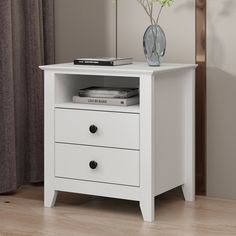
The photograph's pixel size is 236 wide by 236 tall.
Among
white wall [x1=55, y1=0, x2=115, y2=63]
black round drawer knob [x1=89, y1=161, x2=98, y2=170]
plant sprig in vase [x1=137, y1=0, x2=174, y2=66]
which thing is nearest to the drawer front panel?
black round drawer knob [x1=89, y1=161, x2=98, y2=170]

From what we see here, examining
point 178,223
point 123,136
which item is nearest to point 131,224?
point 178,223

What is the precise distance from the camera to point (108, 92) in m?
3.01

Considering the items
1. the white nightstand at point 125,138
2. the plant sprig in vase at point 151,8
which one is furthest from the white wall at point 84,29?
the white nightstand at point 125,138

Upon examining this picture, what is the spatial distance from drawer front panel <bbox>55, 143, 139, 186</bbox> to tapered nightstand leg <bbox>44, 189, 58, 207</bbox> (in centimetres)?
9

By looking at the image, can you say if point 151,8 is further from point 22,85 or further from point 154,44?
point 22,85

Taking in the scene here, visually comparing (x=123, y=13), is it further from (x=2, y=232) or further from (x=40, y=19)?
(x=2, y=232)

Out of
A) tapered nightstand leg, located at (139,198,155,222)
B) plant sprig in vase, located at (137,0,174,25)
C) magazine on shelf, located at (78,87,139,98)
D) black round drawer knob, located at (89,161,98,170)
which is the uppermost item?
plant sprig in vase, located at (137,0,174,25)

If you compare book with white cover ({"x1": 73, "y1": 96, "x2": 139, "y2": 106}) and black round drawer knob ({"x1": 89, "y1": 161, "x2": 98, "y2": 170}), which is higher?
book with white cover ({"x1": 73, "y1": 96, "x2": 139, "y2": 106})

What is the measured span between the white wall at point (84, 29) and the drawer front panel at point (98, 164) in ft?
2.16

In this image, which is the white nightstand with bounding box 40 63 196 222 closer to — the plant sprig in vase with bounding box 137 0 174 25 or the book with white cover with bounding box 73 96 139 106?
the book with white cover with bounding box 73 96 139 106

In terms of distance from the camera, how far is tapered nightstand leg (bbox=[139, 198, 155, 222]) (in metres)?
2.84

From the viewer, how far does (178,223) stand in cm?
283

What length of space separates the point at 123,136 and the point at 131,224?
1.21 ft

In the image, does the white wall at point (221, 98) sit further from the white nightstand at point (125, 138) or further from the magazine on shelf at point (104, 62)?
the magazine on shelf at point (104, 62)
